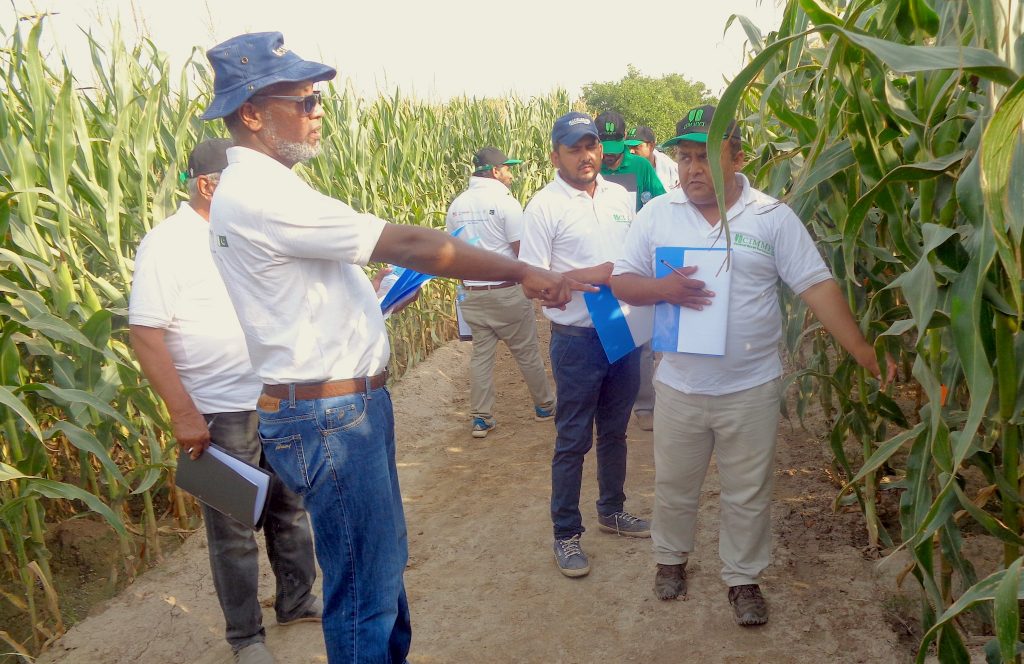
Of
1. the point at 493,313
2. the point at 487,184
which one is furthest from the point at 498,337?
the point at 487,184

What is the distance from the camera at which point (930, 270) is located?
1.68 meters

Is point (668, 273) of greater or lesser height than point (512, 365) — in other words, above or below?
above

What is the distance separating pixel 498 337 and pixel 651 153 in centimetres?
244

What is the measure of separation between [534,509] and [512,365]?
3.73 meters

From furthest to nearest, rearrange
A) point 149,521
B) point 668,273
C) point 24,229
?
1. point 149,521
2. point 24,229
3. point 668,273

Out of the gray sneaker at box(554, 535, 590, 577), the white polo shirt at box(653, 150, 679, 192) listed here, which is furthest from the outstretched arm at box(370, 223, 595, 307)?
the white polo shirt at box(653, 150, 679, 192)

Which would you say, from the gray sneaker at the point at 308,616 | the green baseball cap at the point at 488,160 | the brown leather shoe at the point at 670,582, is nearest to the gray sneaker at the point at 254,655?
the gray sneaker at the point at 308,616

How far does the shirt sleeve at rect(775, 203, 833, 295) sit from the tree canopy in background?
73.2 feet

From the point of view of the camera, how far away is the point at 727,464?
3186mm

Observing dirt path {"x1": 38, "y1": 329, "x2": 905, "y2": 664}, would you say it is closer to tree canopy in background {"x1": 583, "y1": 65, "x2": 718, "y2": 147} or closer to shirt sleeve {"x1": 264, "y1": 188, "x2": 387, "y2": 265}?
shirt sleeve {"x1": 264, "y1": 188, "x2": 387, "y2": 265}

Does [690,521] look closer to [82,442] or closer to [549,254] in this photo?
[549,254]

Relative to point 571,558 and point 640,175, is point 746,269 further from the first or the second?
point 640,175

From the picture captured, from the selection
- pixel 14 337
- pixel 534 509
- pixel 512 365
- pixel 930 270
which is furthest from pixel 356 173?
pixel 930 270

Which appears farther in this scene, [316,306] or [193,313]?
[193,313]
